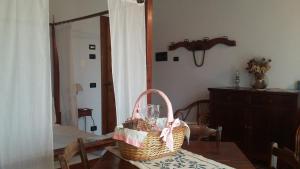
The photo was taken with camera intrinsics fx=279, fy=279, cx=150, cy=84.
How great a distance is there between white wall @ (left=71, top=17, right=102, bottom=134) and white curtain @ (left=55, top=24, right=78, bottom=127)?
0.18 m

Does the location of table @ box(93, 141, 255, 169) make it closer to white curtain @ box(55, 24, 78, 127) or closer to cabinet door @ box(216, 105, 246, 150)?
cabinet door @ box(216, 105, 246, 150)

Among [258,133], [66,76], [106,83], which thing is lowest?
[258,133]

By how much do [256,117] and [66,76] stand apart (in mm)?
2666

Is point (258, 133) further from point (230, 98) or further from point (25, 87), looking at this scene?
point (25, 87)

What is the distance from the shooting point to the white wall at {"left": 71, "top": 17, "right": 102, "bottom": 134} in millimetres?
4238

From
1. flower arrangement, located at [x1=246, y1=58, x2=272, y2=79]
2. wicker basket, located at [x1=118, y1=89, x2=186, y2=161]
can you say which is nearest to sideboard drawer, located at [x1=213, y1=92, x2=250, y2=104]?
flower arrangement, located at [x1=246, y1=58, x2=272, y2=79]

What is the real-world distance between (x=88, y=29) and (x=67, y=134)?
177 centimetres

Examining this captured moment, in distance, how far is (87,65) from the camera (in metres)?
4.37

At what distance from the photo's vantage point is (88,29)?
171 inches

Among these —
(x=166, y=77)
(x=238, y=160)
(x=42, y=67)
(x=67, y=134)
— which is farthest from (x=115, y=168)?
(x=166, y=77)

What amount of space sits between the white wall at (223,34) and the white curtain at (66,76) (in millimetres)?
1759

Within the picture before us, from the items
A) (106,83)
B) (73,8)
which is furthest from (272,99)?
(73,8)

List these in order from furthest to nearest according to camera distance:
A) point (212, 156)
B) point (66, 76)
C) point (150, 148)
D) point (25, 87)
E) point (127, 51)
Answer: point (66, 76) → point (127, 51) → point (25, 87) → point (212, 156) → point (150, 148)

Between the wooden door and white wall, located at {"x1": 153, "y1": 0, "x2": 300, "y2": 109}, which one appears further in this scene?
the wooden door
